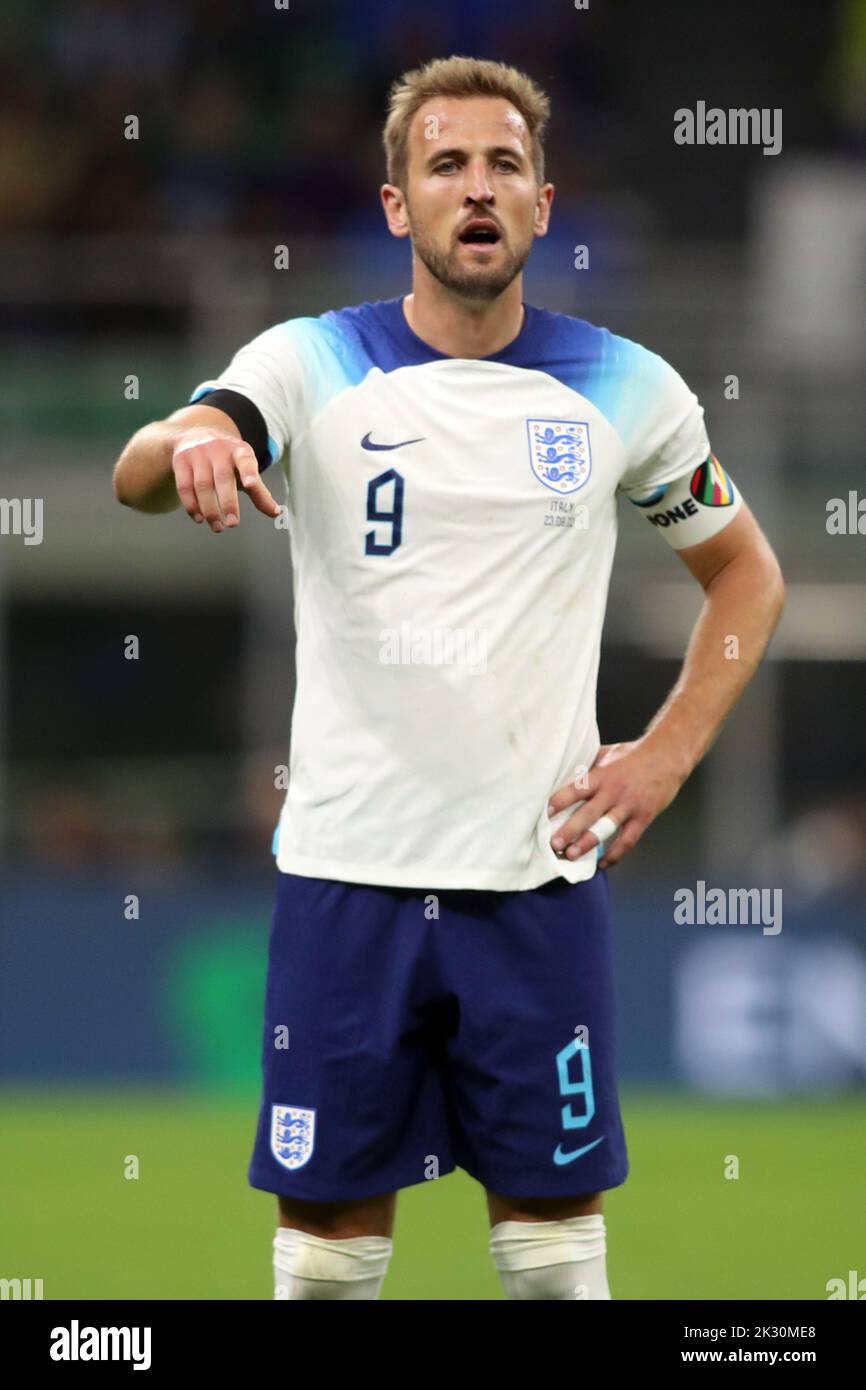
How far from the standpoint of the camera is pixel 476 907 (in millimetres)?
3602

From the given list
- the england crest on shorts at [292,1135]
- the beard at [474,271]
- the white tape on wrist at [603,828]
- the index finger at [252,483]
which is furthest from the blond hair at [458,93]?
the england crest on shorts at [292,1135]

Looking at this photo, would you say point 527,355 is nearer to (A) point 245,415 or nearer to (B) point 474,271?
(B) point 474,271

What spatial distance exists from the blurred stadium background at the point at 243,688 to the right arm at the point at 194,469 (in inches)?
140

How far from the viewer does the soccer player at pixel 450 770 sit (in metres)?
3.59

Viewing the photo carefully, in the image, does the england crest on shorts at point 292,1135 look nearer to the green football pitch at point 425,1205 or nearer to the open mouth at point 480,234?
the open mouth at point 480,234

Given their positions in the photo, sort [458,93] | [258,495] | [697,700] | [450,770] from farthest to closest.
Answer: [697,700] < [458,93] < [450,770] < [258,495]

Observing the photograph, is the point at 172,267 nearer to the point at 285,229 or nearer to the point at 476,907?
the point at 285,229

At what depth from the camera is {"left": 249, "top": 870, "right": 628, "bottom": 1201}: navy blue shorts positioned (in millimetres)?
3588

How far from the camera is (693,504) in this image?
3893mm

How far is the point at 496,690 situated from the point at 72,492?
7442 millimetres

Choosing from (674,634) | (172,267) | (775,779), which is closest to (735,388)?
(674,634)

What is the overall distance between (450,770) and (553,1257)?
85cm

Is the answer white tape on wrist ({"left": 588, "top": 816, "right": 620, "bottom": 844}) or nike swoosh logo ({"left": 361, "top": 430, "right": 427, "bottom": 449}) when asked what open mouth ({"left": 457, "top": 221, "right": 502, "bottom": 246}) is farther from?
white tape on wrist ({"left": 588, "top": 816, "right": 620, "bottom": 844})

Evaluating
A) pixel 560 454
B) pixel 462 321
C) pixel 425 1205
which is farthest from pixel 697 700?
pixel 425 1205
